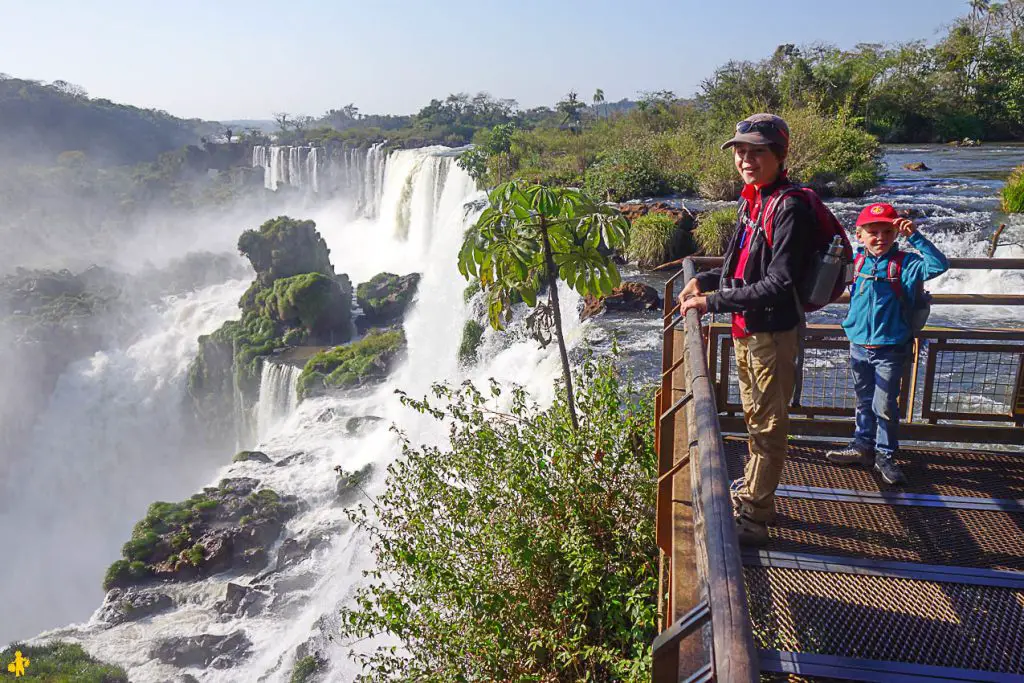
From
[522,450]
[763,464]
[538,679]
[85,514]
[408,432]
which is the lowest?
[85,514]

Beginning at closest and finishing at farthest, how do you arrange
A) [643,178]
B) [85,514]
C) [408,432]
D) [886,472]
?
[886,472], [408,432], [643,178], [85,514]

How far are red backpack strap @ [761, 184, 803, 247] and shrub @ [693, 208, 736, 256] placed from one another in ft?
33.7

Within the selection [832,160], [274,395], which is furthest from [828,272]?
[274,395]

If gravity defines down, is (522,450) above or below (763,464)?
below

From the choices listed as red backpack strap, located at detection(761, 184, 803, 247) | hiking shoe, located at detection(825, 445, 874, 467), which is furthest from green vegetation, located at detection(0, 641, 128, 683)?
red backpack strap, located at detection(761, 184, 803, 247)

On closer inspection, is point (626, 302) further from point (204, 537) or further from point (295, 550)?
point (204, 537)

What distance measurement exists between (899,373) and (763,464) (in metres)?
1.13

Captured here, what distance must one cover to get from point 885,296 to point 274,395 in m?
20.3

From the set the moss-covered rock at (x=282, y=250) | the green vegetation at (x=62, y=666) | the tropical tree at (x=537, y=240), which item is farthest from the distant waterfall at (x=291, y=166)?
the tropical tree at (x=537, y=240)

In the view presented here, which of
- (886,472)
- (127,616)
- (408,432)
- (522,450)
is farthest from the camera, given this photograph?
(408,432)

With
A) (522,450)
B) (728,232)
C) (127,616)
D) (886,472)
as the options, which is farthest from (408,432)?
(886,472)

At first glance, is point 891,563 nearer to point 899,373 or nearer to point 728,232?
point 899,373

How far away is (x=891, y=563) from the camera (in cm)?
271

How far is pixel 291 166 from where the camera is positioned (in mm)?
47625
